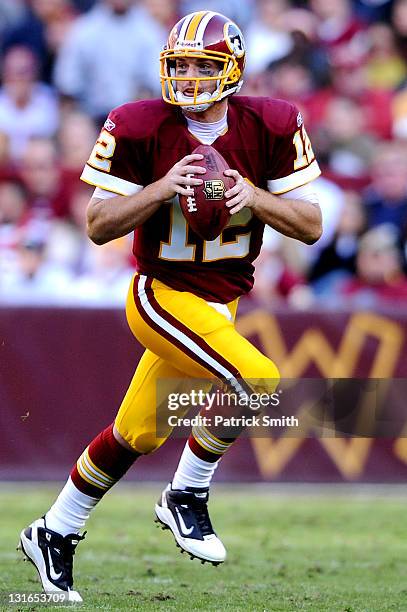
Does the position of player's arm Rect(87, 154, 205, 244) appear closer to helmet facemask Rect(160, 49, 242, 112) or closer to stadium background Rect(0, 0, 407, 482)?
helmet facemask Rect(160, 49, 242, 112)

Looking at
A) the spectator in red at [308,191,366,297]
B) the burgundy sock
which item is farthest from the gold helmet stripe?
the spectator in red at [308,191,366,297]

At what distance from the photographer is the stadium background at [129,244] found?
777 centimetres

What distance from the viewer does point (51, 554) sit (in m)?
4.71

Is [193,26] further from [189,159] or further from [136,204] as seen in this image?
[136,204]

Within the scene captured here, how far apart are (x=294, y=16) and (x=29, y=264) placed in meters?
3.73

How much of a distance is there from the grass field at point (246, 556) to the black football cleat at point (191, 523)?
0.19 meters

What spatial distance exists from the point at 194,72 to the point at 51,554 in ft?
6.13

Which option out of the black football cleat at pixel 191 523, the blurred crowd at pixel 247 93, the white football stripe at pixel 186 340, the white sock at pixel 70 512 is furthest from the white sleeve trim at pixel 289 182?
the blurred crowd at pixel 247 93

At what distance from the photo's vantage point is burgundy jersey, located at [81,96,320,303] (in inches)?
176

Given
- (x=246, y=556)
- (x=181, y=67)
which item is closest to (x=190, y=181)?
(x=181, y=67)

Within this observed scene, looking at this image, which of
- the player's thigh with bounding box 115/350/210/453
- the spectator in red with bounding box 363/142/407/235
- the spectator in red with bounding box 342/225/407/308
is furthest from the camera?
the spectator in red with bounding box 363/142/407/235

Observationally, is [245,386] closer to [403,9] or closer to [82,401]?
[82,401]

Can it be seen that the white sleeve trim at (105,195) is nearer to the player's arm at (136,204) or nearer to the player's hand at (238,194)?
the player's arm at (136,204)

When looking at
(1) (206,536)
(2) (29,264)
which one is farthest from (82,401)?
(1) (206,536)
